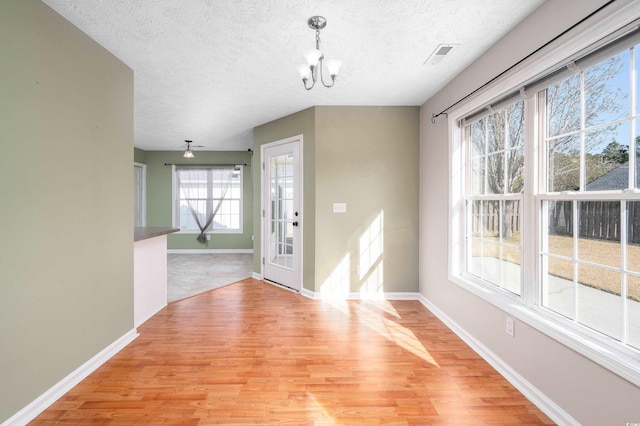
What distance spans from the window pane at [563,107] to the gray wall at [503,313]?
0.99 ft

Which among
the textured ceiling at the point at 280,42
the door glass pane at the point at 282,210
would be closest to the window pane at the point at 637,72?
the textured ceiling at the point at 280,42

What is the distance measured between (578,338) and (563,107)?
1346mm

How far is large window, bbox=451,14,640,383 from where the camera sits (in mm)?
1408

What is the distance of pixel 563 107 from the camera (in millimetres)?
1785

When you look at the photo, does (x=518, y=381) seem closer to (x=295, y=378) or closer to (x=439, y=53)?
(x=295, y=378)

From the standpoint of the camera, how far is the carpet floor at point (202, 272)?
428cm

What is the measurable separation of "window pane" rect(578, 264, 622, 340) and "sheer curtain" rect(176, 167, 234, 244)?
6778 mm

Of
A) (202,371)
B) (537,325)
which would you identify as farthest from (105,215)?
(537,325)

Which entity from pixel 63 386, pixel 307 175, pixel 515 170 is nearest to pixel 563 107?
pixel 515 170

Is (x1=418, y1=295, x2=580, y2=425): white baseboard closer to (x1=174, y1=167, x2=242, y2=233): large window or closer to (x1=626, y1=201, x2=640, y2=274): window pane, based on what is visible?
(x1=626, y1=201, x2=640, y2=274): window pane

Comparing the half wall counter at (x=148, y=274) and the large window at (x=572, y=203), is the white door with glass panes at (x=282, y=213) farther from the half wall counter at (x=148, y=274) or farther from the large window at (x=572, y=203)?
the large window at (x=572, y=203)

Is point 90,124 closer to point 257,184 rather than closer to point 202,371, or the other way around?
point 202,371

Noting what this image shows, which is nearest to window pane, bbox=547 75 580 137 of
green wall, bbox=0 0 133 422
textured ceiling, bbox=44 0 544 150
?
textured ceiling, bbox=44 0 544 150

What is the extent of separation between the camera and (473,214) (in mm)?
2785
